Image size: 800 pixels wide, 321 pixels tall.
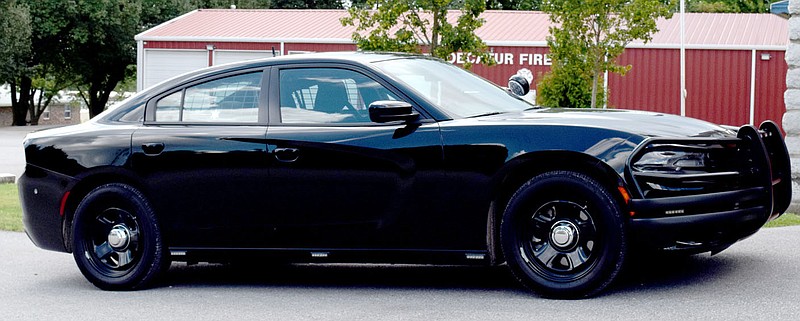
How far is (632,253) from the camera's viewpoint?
20.5ft

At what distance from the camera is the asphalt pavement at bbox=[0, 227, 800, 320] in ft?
19.9

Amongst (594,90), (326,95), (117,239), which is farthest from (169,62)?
(326,95)

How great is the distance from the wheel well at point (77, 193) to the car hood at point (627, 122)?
2441 mm

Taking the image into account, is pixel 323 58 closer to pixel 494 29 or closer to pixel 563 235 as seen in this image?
pixel 563 235

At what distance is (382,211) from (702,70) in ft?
89.6

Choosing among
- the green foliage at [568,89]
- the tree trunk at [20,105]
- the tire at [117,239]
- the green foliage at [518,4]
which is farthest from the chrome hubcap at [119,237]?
the tree trunk at [20,105]

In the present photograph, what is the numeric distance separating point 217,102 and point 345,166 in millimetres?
1055

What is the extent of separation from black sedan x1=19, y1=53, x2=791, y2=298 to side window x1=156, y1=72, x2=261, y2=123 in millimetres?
10

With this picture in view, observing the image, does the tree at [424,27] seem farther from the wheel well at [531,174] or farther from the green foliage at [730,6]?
the green foliage at [730,6]

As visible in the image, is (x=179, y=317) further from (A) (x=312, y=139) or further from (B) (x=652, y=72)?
(B) (x=652, y=72)

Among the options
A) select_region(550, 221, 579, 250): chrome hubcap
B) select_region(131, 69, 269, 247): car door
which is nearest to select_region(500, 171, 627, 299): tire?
select_region(550, 221, 579, 250): chrome hubcap

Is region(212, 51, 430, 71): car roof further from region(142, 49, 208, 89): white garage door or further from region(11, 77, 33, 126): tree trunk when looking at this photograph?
region(11, 77, 33, 126): tree trunk

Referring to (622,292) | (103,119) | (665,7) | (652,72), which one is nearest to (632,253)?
(622,292)

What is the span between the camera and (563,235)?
6254mm
